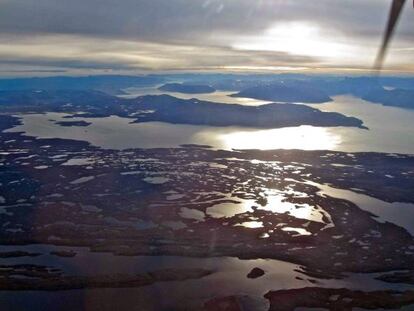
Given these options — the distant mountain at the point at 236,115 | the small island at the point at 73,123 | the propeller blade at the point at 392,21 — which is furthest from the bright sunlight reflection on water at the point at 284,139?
the propeller blade at the point at 392,21

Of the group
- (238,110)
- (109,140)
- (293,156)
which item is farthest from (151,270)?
(238,110)

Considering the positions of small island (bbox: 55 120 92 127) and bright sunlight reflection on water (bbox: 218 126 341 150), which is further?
small island (bbox: 55 120 92 127)

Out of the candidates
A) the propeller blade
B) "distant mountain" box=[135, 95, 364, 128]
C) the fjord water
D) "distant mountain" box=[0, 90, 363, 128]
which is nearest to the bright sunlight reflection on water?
the fjord water

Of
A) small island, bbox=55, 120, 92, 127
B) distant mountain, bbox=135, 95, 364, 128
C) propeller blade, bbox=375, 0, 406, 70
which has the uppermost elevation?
propeller blade, bbox=375, 0, 406, 70

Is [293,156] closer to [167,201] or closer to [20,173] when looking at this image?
[167,201]

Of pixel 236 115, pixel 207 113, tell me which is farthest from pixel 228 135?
Answer: pixel 207 113

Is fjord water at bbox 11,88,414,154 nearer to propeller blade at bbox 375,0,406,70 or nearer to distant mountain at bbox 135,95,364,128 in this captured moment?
distant mountain at bbox 135,95,364,128

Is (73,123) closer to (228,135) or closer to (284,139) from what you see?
(228,135)

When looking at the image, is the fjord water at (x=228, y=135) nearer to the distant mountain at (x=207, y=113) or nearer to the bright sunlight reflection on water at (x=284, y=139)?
the bright sunlight reflection on water at (x=284, y=139)

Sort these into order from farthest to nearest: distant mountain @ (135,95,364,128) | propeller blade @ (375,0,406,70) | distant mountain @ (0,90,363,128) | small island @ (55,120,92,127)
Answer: distant mountain @ (0,90,363,128) → distant mountain @ (135,95,364,128) → small island @ (55,120,92,127) → propeller blade @ (375,0,406,70)

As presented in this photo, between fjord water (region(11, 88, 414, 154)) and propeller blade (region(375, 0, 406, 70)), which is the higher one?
propeller blade (region(375, 0, 406, 70))

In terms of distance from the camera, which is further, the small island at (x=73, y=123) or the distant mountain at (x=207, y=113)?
the distant mountain at (x=207, y=113)
